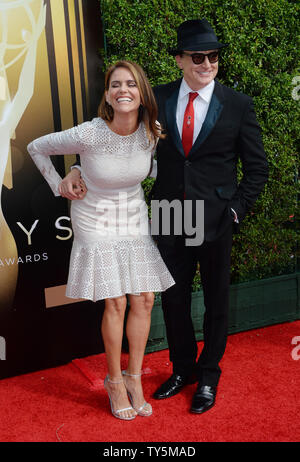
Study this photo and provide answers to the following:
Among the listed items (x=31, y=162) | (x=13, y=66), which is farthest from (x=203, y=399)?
(x=13, y=66)

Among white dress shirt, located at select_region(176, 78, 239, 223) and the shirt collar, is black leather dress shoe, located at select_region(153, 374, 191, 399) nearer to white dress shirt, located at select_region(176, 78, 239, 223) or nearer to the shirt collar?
white dress shirt, located at select_region(176, 78, 239, 223)

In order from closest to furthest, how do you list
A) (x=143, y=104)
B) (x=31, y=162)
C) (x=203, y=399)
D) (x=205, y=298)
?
(x=143, y=104) → (x=203, y=399) → (x=205, y=298) → (x=31, y=162)

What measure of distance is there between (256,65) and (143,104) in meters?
1.72

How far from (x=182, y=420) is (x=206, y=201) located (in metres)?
1.10

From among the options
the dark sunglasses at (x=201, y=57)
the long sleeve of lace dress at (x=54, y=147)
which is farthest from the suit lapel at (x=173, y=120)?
the long sleeve of lace dress at (x=54, y=147)

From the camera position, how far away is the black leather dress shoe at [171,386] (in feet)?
9.36

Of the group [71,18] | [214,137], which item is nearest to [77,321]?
[214,137]

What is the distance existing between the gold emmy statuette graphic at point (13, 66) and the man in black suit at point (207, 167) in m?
0.83

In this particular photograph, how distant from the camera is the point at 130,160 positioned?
97.4 inches

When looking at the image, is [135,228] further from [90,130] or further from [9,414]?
[9,414]

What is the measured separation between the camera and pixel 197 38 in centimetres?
253

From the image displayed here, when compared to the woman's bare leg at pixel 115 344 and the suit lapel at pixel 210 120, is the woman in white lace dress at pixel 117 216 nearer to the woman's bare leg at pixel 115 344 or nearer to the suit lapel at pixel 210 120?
the woman's bare leg at pixel 115 344

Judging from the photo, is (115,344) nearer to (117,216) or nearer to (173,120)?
(117,216)

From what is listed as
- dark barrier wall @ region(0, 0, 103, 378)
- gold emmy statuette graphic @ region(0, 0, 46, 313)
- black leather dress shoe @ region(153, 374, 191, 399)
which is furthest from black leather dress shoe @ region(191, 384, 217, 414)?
gold emmy statuette graphic @ region(0, 0, 46, 313)
